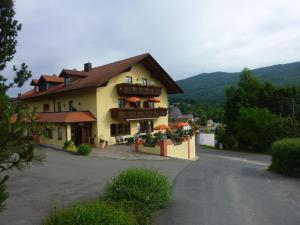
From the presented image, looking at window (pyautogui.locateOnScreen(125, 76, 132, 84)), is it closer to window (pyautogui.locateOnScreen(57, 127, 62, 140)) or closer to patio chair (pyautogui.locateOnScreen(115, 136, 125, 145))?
patio chair (pyautogui.locateOnScreen(115, 136, 125, 145))

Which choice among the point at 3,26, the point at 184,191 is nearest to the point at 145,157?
the point at 184,191

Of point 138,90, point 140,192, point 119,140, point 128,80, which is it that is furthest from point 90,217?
point 128,80

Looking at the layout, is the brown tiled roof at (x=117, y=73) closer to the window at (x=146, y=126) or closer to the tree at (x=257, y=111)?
the window at (x=146, y=126)

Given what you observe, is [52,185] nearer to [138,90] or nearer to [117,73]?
[117,73]

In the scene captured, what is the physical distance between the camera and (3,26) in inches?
634


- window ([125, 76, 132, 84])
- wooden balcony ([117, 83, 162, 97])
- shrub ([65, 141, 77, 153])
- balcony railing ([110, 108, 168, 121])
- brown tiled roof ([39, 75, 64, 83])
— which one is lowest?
shrub ([65, 141, 77, 153])

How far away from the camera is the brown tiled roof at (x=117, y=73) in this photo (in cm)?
2677

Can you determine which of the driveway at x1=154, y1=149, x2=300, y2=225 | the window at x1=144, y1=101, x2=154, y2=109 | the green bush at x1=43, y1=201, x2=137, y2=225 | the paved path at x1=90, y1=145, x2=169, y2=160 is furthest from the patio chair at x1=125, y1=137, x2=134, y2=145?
the green bush at x1=43, y1=201, x2=137, y2=225

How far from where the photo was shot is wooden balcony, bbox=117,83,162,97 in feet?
91.7

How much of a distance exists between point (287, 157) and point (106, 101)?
56.6ft

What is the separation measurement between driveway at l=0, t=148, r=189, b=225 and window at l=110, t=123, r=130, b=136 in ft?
31.6

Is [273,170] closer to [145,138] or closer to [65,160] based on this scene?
[145,138]

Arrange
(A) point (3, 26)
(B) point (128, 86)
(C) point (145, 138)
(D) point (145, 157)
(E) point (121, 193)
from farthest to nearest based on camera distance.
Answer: (B) point (128, 86)
(C) point (145, 138)
(D) point (145, 157)
(A) point (3, 26)
(E) point (121, 193)

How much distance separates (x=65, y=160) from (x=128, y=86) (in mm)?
11195
